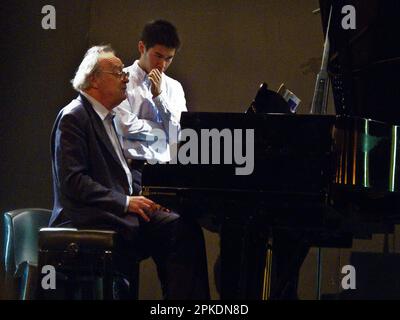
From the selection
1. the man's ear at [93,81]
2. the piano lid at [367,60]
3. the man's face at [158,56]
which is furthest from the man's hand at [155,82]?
the piano lid at [367,60]

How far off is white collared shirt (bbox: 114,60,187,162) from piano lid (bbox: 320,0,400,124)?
0.91 meters

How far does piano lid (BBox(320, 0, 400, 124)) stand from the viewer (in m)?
3.12

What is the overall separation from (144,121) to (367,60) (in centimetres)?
118

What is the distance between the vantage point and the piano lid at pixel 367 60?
3117 millimetres

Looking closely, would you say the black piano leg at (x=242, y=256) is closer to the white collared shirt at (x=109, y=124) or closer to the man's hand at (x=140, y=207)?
the man's hand at (x=140, y=207)

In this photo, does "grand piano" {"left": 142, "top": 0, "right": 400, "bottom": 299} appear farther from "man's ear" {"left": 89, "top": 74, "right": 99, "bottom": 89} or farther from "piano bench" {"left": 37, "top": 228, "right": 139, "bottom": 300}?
"man's ear" {"left": 89, "top": 74, "right": 99, "bottom": 89}

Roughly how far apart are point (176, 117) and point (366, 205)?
138 cm

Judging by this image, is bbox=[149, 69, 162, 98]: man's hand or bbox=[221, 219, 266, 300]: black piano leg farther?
bbox=[149, 69, 162, 98]: man's hand

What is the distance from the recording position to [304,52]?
4.51 meters

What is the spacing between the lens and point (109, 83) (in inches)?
132

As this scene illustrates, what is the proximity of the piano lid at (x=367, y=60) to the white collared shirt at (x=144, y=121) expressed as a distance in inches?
36.0

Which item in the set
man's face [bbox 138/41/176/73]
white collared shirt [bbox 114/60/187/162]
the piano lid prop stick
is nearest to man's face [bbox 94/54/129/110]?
white collared shirt [bbox 114/60/187/162]

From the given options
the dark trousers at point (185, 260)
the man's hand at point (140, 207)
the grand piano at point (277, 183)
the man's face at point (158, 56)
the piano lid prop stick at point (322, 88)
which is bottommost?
the dark trousers at point (185, 260)
